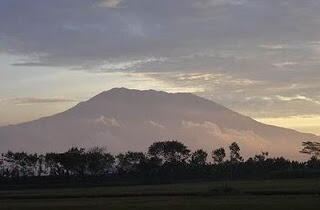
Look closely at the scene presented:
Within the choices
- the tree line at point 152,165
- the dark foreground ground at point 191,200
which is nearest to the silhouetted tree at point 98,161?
the tree line at point 152,165

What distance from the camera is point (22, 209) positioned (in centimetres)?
4550

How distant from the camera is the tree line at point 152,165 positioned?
419 feet

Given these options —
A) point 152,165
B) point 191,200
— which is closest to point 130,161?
point 152,165

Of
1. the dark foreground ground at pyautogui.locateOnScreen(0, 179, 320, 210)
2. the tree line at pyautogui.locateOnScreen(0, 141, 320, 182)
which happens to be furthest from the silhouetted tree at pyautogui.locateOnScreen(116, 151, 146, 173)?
the dark foreground ground at pyautogui.locateOnScreen(0, 179, 320, 210)

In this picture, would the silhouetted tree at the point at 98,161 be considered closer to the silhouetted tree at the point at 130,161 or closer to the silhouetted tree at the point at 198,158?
the silhouetted tree at the point at 130,161

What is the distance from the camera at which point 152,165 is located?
443 feet

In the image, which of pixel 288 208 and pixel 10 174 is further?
pixel 10 174

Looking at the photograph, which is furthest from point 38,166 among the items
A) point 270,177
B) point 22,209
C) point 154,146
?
point 22,209

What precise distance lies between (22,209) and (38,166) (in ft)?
304

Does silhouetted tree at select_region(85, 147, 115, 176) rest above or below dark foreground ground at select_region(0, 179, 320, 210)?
above

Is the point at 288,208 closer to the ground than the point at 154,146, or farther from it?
closer to the ground

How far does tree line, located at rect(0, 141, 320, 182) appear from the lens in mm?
127625

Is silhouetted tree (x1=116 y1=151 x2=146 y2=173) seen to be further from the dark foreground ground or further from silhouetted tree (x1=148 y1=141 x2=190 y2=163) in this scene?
the dark foreground ground

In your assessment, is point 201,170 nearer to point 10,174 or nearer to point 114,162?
point 114,162
